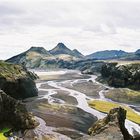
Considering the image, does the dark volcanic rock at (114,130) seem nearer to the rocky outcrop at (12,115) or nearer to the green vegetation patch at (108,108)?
the rocky outcrop at (12,115)

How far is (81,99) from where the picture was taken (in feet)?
494

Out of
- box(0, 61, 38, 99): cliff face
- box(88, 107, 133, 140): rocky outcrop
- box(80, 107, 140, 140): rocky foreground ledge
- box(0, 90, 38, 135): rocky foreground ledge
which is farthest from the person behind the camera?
box(0, 61, 38, 99): cliff face

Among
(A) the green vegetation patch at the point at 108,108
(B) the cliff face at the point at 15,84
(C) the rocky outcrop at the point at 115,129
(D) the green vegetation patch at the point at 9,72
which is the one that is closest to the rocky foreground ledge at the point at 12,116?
(C) the rocky outcrop at the point at 115,129

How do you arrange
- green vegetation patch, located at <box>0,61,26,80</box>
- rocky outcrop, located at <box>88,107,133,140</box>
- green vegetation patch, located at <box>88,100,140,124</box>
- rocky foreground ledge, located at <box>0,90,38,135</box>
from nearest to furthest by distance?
1. rocky outcrop, located at <box>88,107,133,140</box>
2. rocky foreground ledge, located at <box>0,90,38,135</box>
3. green vegetation patch, located at <box>88,100,140,124</box>
4. green vegetation patch, located at <box>0,61,26,80</box>

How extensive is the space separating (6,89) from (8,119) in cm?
5253

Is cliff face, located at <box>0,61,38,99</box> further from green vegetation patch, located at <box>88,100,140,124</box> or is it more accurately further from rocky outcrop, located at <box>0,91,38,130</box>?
rocky outcrop, located at <box>0,91,38,130</box>

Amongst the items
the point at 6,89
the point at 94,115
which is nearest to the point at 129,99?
the point at 94,115

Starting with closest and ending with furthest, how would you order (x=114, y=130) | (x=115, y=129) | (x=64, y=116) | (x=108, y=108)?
1. (x=114, y=130)
2. (x=115, y=129)
3. (x=64, y=116)
4. (x=108, y=108)

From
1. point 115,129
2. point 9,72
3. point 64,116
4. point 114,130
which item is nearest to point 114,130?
point 114,130

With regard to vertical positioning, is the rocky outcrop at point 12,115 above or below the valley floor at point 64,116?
above

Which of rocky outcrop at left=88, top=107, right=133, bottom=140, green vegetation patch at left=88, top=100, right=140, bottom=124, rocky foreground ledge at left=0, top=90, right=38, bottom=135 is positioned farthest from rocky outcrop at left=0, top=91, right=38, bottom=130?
green vegetation patch at left=88, top=100, right=140, bottom=124

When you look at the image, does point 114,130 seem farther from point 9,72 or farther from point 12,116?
point 9,72

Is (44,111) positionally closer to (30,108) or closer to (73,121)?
(30,108)

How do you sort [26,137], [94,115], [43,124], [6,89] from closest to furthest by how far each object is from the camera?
[26,137]
[43,124]
[94,115]
[6,89]
